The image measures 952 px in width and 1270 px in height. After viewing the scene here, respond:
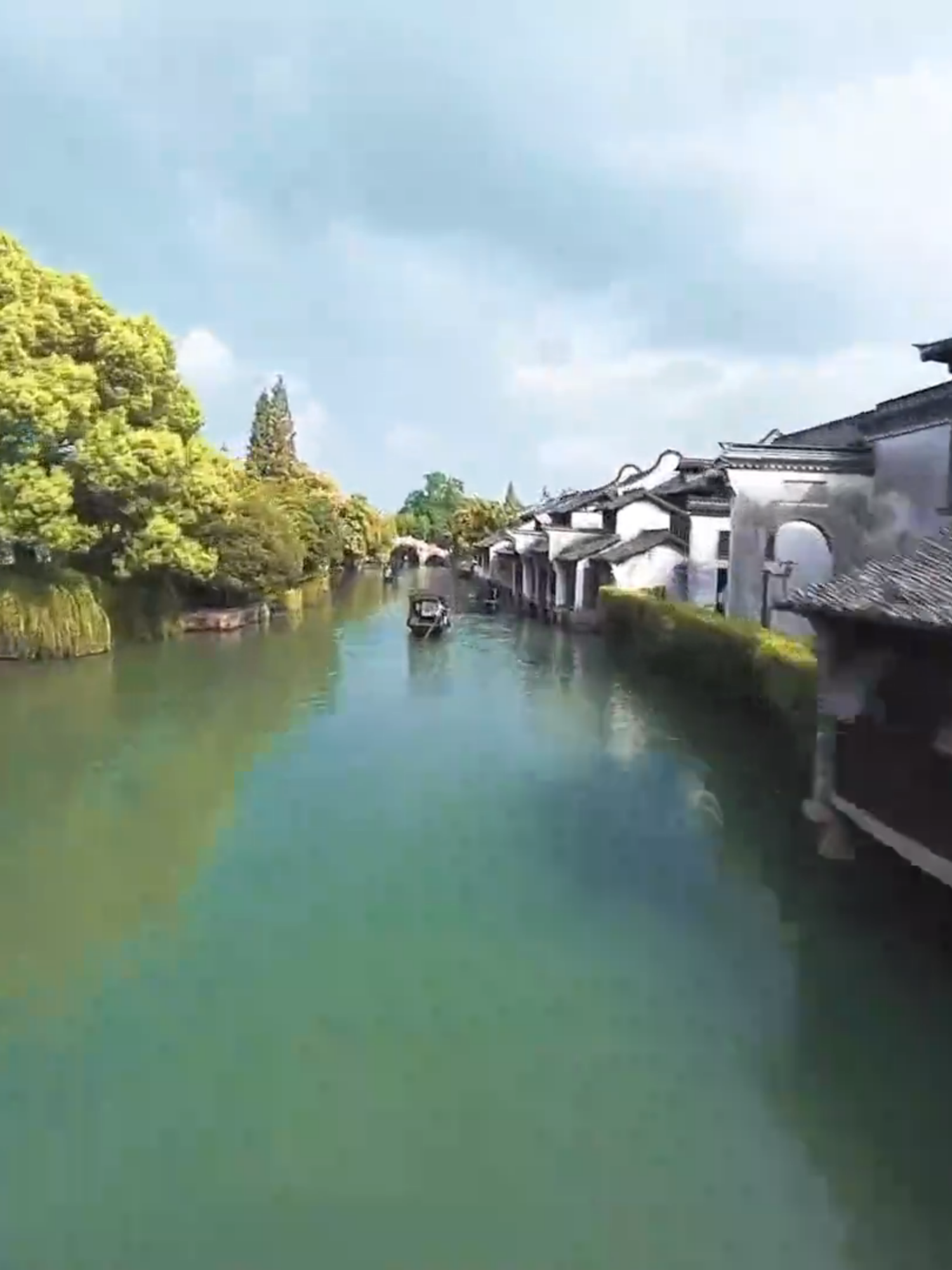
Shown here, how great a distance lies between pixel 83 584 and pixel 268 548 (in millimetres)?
7604

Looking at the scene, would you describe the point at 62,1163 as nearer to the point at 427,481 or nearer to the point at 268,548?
the point at 268,548

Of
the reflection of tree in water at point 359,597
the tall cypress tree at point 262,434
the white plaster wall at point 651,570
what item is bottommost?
the reflection of tree in water at point 359,597

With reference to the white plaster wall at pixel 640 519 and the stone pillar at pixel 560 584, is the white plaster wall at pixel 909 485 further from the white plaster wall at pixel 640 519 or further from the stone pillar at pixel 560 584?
the stone pillar at pixel 560 584

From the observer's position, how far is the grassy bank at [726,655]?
44.5ft

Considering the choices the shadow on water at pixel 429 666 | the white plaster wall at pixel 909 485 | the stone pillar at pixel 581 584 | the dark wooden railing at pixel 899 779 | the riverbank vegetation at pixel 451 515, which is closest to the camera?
the dark wooden railing at pixel 899 779

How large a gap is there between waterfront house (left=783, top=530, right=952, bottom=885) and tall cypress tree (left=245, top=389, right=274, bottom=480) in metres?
72.1

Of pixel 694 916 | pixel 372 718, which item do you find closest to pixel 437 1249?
pixel 694 916

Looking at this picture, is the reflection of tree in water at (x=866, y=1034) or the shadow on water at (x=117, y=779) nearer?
the reflection of tree in water at (x=866, y=1034)

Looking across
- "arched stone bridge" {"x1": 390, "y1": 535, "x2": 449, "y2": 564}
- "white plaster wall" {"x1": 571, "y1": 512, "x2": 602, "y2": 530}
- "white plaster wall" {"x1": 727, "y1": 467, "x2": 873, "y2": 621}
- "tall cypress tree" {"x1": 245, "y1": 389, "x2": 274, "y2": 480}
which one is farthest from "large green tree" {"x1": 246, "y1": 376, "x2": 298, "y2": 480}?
"white plaster wall" {"x1": 727, "y1": 467, "x2": 873, "y2": 621}

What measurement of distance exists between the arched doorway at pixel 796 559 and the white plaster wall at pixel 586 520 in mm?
19897

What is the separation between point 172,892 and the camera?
10.2m

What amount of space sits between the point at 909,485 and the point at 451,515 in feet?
304

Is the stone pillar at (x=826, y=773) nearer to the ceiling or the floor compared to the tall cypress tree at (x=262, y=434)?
nearer to the floor

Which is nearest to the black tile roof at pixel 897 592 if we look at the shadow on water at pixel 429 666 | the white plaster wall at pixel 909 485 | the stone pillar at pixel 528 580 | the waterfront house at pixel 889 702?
the waterfront house at pixel 889 702
